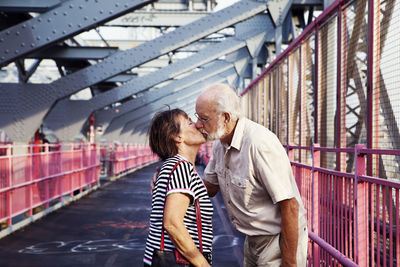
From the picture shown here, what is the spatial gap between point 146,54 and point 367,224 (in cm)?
1411

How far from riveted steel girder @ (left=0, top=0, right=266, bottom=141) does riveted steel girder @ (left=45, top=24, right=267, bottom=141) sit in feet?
15.0

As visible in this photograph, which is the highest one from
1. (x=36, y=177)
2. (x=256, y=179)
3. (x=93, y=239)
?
(x=256, y=179)

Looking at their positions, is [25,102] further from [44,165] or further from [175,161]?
[175,161]

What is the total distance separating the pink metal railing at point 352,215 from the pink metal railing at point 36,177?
5.04 m

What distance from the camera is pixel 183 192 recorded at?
2.82 meters

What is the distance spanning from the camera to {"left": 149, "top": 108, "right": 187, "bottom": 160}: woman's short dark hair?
3.06 meters

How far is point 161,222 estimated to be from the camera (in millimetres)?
2930

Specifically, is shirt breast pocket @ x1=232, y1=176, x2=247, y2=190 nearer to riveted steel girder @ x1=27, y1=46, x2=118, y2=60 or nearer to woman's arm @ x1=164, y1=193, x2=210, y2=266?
woman's arm @ x1=164, y1=193, x2=210, y2=266

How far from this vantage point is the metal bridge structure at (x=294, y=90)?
163 inches

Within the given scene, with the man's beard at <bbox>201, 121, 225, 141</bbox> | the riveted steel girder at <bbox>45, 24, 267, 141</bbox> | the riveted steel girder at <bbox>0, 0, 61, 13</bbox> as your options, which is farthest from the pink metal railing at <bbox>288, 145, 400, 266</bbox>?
the riveted steel girder at <bbox>45, 24, 267, 141</bbox>

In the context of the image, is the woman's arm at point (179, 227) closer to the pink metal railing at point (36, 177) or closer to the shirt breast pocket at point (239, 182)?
the shirt breast pocket at point (239, 182)

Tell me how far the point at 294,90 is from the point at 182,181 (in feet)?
21.1

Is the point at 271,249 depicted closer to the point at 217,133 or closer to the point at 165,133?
the point at 217,133

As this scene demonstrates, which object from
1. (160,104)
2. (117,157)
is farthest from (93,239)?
(160,104)
